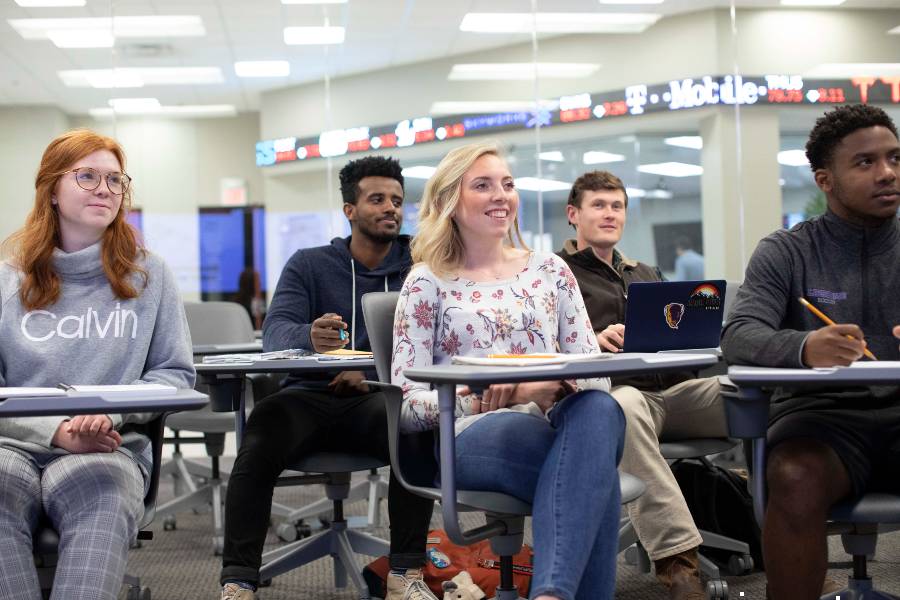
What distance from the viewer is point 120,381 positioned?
2211 mm

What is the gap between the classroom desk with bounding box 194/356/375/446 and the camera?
2480 mm

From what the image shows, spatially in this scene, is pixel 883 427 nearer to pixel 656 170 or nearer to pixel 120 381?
pixel 120 381

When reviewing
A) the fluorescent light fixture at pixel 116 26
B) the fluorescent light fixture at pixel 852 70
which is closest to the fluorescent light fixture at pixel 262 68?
the fluorescent light fixture at pixel 116 26

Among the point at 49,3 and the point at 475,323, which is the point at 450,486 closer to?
the point at 475,323

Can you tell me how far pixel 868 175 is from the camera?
230 cm

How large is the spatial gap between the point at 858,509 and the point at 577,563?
0.59m

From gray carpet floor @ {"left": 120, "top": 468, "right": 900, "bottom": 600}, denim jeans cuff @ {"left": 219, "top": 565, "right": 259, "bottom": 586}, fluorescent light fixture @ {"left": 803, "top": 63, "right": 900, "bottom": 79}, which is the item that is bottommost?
gray carpet floor @ {"left": 120, "top": 468, "right": 900, "bottom": 600}

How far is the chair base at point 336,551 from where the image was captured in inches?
114

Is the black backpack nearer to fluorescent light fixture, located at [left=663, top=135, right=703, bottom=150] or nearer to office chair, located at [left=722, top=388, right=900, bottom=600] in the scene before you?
office chair, located at [left=722, top=388, right=900, bottom=600]

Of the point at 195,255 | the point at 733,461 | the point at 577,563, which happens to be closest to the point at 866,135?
the point at 577,563

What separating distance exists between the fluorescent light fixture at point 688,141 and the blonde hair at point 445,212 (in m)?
4.72

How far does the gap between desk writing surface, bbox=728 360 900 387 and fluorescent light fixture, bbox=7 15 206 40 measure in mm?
5781

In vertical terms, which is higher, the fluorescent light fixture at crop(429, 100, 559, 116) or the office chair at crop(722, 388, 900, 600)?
the fluorescent light fixture at crop(429, 100, 559, 116)

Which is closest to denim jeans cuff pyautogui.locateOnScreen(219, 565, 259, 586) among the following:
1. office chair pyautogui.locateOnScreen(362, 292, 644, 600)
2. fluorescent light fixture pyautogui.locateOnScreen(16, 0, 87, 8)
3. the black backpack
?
office chair pyautogui.locateOnScreen(362, 292, 644, 600)
